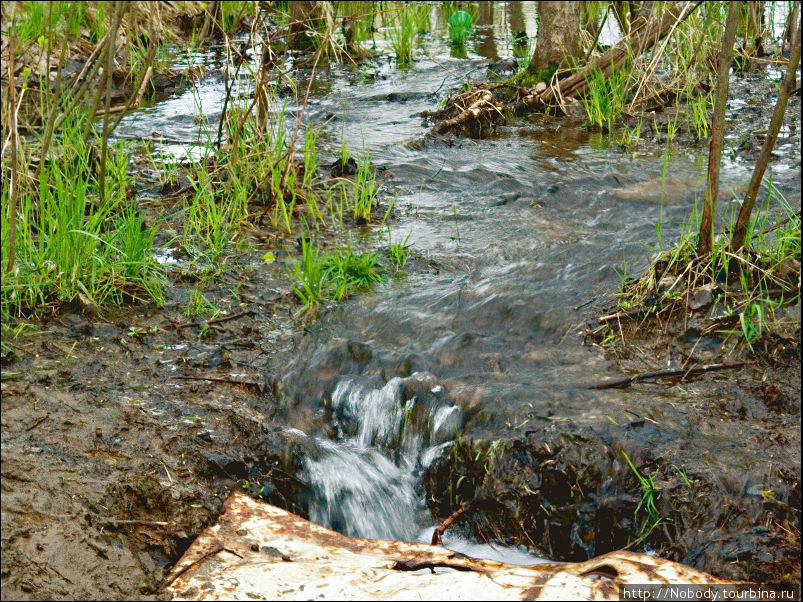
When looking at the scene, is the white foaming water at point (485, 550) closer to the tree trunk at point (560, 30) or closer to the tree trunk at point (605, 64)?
the tree trunk at point (605, 64)

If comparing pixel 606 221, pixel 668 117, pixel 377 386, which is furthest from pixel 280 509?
pixel 668 117

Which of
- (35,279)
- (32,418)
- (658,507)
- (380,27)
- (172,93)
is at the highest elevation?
(380,27)

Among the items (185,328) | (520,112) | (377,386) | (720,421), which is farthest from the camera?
(520,112)

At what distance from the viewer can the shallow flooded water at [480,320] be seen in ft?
9.66

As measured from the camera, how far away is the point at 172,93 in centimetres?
805

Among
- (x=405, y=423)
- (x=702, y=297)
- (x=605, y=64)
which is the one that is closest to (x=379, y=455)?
(x=405, y=423)

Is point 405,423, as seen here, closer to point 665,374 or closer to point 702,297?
point 665,374

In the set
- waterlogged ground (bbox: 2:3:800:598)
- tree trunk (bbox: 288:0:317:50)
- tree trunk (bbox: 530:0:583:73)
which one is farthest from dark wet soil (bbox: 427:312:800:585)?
tree trunk (bbox: 288:0:317:50)

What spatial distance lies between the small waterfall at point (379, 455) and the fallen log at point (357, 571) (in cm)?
29

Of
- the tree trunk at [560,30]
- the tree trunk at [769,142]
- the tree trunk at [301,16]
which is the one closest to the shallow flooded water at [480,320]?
the tree trunk at [769,142]

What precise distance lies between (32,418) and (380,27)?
10364 millimetres

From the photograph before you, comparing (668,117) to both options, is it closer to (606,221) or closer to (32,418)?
(606,221)

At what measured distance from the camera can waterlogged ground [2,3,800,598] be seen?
8.10 feet

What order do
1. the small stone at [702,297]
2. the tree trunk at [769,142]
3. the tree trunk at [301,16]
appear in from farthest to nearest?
the tree trunk at [301,16], the small stone at [702,297], the tree trunk at [769,142]
